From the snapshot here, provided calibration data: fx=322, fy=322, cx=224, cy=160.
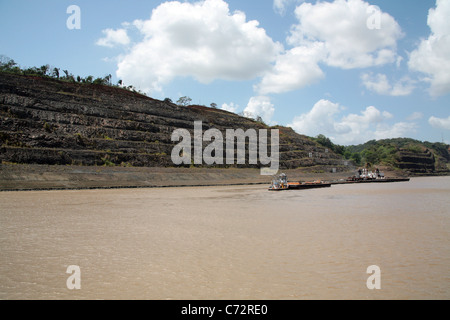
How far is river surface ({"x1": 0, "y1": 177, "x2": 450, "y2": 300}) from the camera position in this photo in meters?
6.14

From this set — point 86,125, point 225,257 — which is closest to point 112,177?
point 86,125

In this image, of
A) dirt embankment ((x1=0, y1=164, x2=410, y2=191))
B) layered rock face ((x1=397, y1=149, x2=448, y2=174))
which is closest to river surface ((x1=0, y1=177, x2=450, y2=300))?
Answer: dirt embankment ((x1=0, y1=164, x2=410, y2=191))

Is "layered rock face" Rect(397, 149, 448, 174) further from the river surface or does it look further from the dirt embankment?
the river surface

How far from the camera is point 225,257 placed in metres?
8.48

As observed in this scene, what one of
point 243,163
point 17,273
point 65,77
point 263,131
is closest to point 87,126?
point 243,163

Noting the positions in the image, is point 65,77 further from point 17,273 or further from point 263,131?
point 17,273

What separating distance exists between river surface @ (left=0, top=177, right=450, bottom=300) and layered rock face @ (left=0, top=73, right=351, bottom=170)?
2884 cm

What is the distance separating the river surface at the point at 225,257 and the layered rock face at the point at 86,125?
28838 millimetres

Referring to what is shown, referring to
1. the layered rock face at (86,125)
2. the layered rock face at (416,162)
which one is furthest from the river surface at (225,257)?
the layered rock face at (416,162)

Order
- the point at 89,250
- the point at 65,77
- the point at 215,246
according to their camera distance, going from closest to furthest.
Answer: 1. the point at 89,250
2. the point at 215,246
3. the point at 65,77

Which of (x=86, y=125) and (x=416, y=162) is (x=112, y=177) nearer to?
(x=86, y=125)

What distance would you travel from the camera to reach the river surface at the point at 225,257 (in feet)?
20.1
